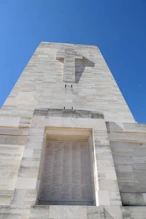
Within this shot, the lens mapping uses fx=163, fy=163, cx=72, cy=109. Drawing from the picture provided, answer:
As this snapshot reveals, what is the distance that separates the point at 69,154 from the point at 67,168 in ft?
1.75

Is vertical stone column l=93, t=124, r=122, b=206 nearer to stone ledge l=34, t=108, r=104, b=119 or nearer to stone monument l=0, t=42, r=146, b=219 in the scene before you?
stone monument l=0, t=42, r=146, b=219

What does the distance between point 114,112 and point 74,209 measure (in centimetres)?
491

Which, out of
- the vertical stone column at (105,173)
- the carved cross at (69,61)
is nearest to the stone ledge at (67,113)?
the vertical stone column at (105,173)

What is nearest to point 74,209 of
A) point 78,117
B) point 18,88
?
point 78,117

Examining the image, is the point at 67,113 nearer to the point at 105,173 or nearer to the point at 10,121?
the point at 10,121

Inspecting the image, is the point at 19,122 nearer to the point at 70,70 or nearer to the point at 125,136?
the point at 125,136

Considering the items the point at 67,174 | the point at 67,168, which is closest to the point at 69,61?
the point at 67,168

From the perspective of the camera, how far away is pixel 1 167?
16.9ft

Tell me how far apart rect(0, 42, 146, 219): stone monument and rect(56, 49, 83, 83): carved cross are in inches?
10.4

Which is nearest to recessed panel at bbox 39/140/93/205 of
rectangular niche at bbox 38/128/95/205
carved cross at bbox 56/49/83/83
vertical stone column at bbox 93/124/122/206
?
rectangular niche at bbox 38/128/95/205

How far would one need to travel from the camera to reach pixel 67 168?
5613mm

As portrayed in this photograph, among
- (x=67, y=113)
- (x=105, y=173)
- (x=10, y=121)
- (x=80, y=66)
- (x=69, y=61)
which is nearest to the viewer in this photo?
(x=105, y=173)

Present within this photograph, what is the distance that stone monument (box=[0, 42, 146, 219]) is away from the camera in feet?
13.6

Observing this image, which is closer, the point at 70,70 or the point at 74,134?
the point at 74,134
